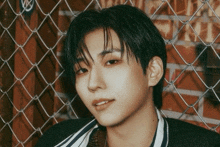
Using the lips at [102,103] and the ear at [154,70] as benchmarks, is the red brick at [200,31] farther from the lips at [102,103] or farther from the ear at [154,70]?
the lips at [102,103]

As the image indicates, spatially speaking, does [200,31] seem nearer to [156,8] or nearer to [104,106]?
[156,8]

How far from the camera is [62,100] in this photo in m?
1.36

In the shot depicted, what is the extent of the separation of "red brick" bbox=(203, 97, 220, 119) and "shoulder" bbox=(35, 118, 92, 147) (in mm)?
390

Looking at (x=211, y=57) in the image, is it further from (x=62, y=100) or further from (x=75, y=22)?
(x=62, y=100)

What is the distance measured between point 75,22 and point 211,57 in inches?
16.6

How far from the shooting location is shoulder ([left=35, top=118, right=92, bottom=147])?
46.3 inches

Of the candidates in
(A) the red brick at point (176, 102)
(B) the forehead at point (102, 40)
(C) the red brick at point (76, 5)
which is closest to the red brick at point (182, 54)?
(A) the red brick at point (176, 102)

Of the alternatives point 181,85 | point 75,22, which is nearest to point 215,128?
point 181,85

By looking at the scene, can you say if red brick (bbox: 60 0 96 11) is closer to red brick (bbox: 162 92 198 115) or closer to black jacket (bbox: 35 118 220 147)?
red brick (bbox: 162 92 198 115)

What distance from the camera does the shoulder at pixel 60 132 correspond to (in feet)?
3.85

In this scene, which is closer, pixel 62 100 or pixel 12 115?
pixel 62 100

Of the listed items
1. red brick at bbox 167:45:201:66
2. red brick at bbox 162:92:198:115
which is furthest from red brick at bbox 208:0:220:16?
red brick at bbox 162:92:198:115

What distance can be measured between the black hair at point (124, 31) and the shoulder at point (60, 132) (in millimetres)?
244

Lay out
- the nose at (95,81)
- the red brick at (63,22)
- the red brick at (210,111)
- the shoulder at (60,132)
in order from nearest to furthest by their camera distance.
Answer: the nose at (95,81) → the red brick at (210,111) → the shoulder at (60,132) → the red brick at (63,22)
